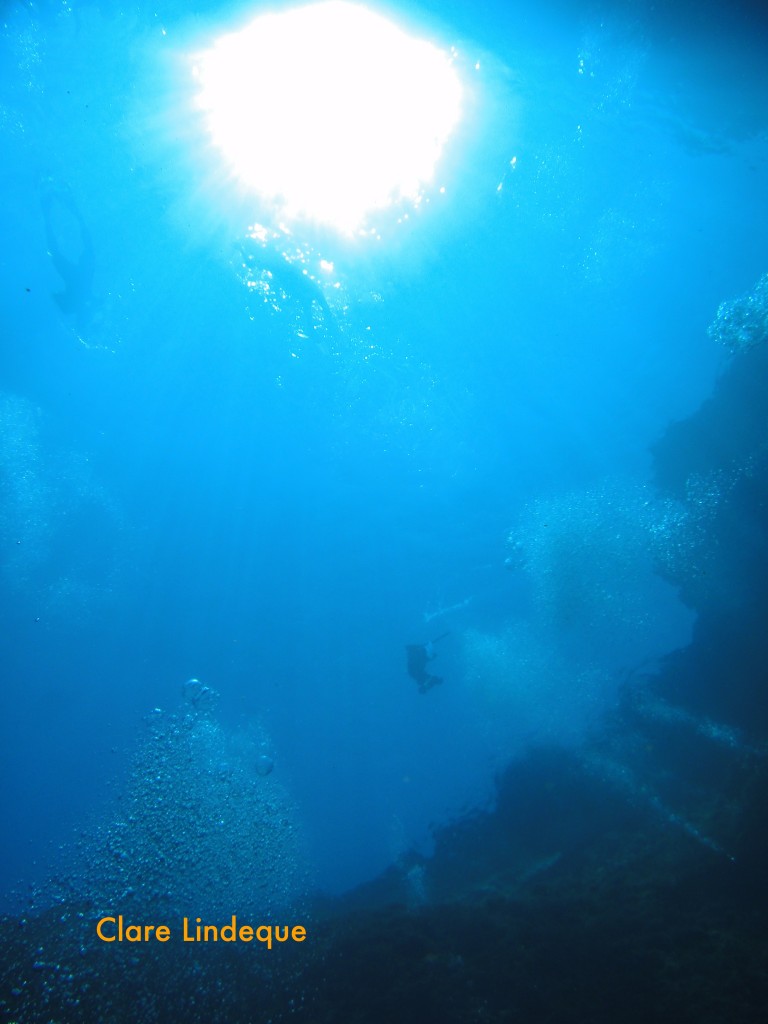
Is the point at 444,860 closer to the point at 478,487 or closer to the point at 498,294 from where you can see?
the point at 478,487

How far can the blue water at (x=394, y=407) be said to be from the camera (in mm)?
9086

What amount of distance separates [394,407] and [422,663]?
6353 mm

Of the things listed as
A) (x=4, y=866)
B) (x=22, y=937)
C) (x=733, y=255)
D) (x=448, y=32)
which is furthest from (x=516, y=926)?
(x=733, y=255)

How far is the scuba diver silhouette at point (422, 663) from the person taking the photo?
11.1m

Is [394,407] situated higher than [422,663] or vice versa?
[394,407]

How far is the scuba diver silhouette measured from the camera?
436 inches

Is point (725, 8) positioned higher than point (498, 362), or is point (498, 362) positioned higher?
point (498, 362)

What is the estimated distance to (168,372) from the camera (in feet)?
39.4

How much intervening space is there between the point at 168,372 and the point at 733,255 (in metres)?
13.9

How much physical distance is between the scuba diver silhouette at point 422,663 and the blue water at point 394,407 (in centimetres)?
20

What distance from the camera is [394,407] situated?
12.4 m

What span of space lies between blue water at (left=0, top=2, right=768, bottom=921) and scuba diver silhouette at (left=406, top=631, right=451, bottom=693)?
20cm

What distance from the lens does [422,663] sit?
36.6 ft

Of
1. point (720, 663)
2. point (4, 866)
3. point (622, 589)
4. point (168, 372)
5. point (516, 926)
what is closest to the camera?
point (516, 926)
